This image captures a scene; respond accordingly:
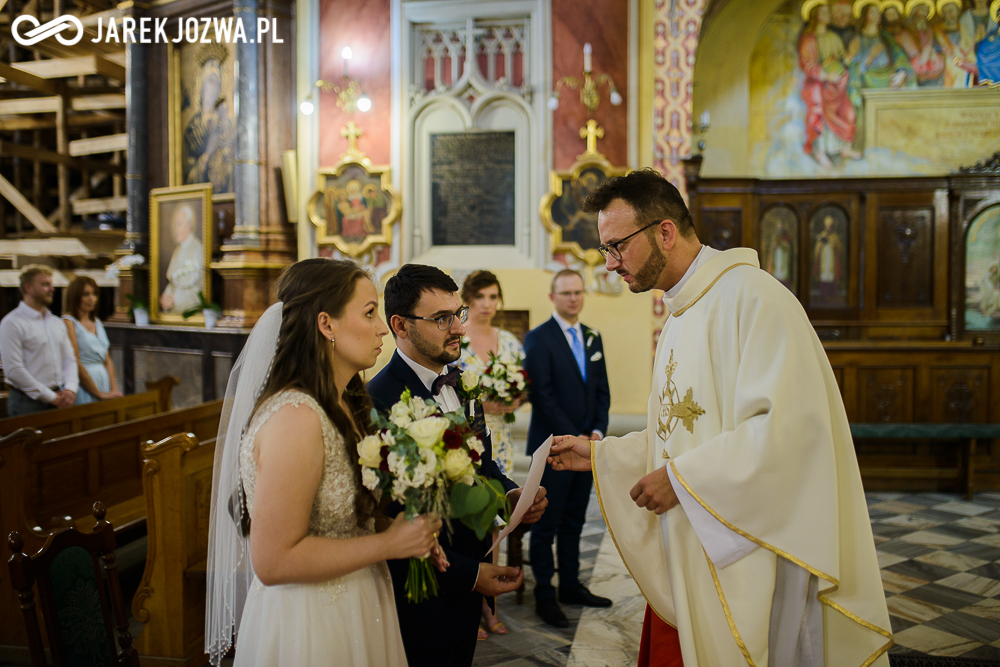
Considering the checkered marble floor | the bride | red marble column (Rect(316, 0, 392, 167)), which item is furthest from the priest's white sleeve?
red marble column (Rect(316, 0, 392, 167))

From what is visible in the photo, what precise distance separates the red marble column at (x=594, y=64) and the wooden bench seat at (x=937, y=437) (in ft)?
12.1

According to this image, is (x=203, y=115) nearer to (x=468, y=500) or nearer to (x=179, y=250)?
(x=179, y=250)

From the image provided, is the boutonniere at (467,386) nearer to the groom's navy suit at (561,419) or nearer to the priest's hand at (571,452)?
the priest's hand at (571,452)

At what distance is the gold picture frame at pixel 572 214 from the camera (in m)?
7.05

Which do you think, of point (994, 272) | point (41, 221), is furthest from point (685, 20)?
point (41, 221)

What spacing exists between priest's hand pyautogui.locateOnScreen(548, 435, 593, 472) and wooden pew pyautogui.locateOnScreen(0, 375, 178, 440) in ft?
11.6

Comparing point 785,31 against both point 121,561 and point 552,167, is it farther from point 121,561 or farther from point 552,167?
point 121,561

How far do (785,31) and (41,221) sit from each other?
1119cm

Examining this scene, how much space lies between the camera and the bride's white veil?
1801 millimetres

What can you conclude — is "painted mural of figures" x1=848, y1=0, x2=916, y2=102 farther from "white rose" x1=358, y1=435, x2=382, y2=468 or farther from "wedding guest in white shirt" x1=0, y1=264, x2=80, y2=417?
"wedding guest in white shirt" x1=0, y1=264, x2=80, y2=417

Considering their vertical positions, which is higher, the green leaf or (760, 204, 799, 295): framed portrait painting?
(760, 204, 799, 295): framed portrait painting

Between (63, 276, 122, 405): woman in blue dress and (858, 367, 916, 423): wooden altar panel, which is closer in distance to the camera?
(63, 276, 122, 405): woman in blue dress

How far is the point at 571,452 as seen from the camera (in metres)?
2.39

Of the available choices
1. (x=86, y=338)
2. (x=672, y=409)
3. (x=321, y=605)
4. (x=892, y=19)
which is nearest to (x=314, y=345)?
(x=321, y=605)
